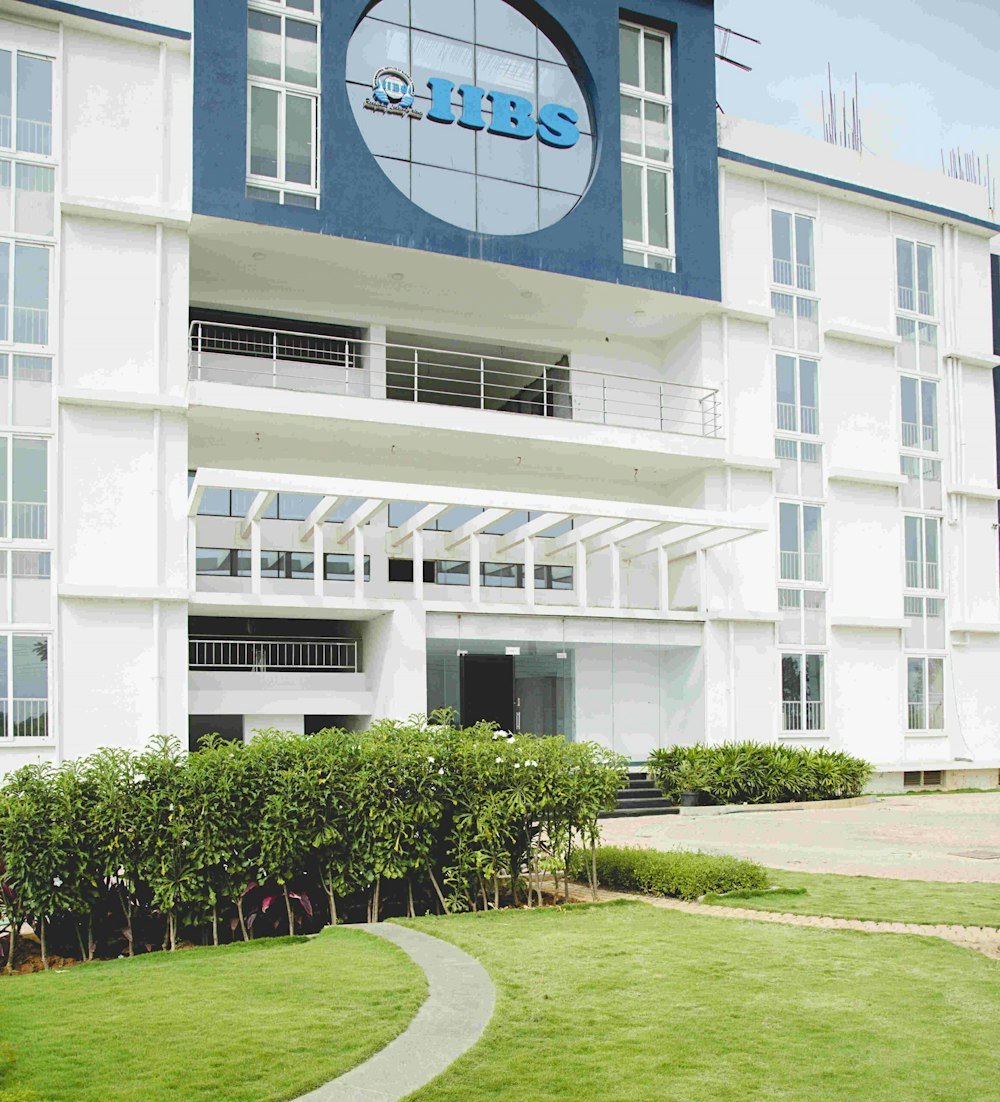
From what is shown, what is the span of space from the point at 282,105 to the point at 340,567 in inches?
344

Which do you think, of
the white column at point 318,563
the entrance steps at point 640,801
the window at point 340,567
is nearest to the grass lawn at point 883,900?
the entrance steps at point 640,801

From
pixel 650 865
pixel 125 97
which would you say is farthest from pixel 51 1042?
pixel 125 97

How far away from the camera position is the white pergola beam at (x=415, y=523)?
2141 centimetres

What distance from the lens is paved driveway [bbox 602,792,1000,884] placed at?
1427 centimetres

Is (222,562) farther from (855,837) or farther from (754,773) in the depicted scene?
(855,837)

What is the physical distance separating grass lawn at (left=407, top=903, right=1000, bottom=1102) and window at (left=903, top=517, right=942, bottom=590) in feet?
65.9

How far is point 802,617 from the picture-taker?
2630 cm

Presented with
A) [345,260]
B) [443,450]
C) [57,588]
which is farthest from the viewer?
[443,450]

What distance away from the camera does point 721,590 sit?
25.2 m

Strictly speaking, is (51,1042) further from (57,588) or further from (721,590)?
(721,590)

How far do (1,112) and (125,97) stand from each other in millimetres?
2067

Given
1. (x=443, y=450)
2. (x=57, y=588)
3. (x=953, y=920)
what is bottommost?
(x=953, y=920)

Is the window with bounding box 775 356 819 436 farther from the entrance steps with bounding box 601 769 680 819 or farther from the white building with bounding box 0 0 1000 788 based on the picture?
the entrance steps with bounding box 601 769 680 819

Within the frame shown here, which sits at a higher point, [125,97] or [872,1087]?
[125,97]
